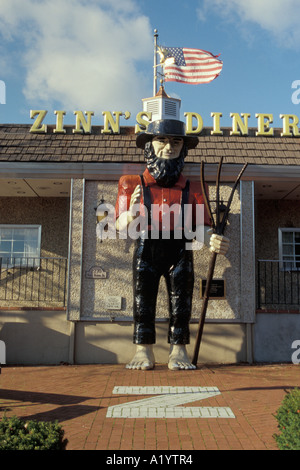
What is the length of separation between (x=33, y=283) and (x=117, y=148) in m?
3.35

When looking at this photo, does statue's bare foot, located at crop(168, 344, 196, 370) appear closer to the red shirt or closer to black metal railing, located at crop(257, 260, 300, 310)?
the red shirt

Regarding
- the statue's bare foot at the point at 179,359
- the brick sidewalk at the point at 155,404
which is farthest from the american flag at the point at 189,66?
the brick sidewalk at the point at 155,404

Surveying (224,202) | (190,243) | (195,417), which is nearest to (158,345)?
(190,243)

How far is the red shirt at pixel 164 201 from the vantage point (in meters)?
7.20

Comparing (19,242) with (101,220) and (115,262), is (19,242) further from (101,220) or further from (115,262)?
(115,262)

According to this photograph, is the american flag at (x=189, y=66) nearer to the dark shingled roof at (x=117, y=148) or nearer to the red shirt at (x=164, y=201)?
the dark shingled roof at (x=117, y=148)

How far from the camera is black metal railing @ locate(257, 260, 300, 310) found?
9.39 m

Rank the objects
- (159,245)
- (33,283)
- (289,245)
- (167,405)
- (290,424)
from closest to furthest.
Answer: (290,424), (167,405), (159,245), (33,283), (289,245)

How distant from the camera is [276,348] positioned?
8.50m

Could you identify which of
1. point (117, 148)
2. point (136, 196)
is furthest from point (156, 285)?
point (117, 148)

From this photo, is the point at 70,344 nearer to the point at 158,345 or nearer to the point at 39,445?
the point at 158,345

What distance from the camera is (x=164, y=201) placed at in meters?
7.21

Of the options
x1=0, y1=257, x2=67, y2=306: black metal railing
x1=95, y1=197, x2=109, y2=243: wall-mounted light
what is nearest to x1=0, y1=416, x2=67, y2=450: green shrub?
x1=95, y1=197, x2=109, y2=243: wall-mounted light

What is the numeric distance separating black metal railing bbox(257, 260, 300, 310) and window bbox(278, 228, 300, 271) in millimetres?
339
